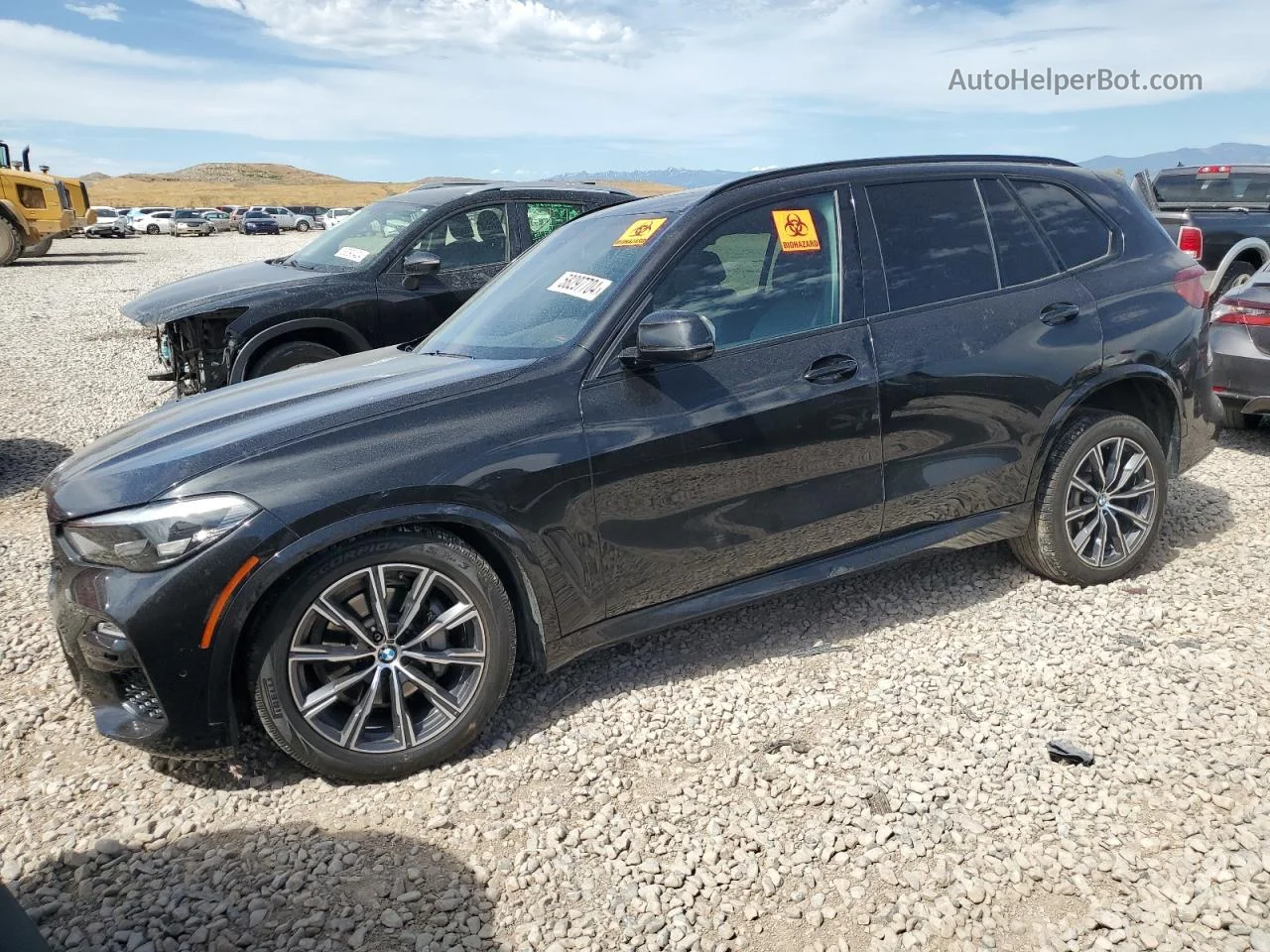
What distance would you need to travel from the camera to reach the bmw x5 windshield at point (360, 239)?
7.67m

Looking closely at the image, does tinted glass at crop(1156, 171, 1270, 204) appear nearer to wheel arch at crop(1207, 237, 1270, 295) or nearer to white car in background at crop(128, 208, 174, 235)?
wheel arch at crop(1207, 237, 1270, 295)

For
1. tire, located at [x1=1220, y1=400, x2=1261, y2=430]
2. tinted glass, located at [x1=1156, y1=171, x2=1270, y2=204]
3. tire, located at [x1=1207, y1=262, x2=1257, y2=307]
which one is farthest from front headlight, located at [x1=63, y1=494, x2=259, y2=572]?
tinted glass, located at [x1=1156, y1=171, x2=1270, y2=204]

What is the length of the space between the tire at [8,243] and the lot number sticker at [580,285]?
2824 cm

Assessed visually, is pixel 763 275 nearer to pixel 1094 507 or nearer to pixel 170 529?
pixel 1094 507

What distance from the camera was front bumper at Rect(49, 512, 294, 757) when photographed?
2.87m

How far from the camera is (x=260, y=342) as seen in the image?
23.0ft

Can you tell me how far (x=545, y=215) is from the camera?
793 cm

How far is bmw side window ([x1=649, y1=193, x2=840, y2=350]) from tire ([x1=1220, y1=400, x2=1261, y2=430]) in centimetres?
404

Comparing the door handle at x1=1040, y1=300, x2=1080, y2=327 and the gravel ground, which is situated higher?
the door handle at x1=1040, y1=300, x2=1080, y2=327

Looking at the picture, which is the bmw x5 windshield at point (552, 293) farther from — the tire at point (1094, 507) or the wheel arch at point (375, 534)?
the tire at point (1094, 507)

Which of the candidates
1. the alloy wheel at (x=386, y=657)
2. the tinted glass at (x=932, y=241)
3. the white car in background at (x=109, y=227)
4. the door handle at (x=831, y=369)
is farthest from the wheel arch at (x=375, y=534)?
the white car in background at (x=109, y=227)

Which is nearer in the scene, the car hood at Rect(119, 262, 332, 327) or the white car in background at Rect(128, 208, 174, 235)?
the car hood at Rect(119, 262, 332, 327)

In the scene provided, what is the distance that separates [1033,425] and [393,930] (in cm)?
320

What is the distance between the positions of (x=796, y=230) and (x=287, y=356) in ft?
15.0
